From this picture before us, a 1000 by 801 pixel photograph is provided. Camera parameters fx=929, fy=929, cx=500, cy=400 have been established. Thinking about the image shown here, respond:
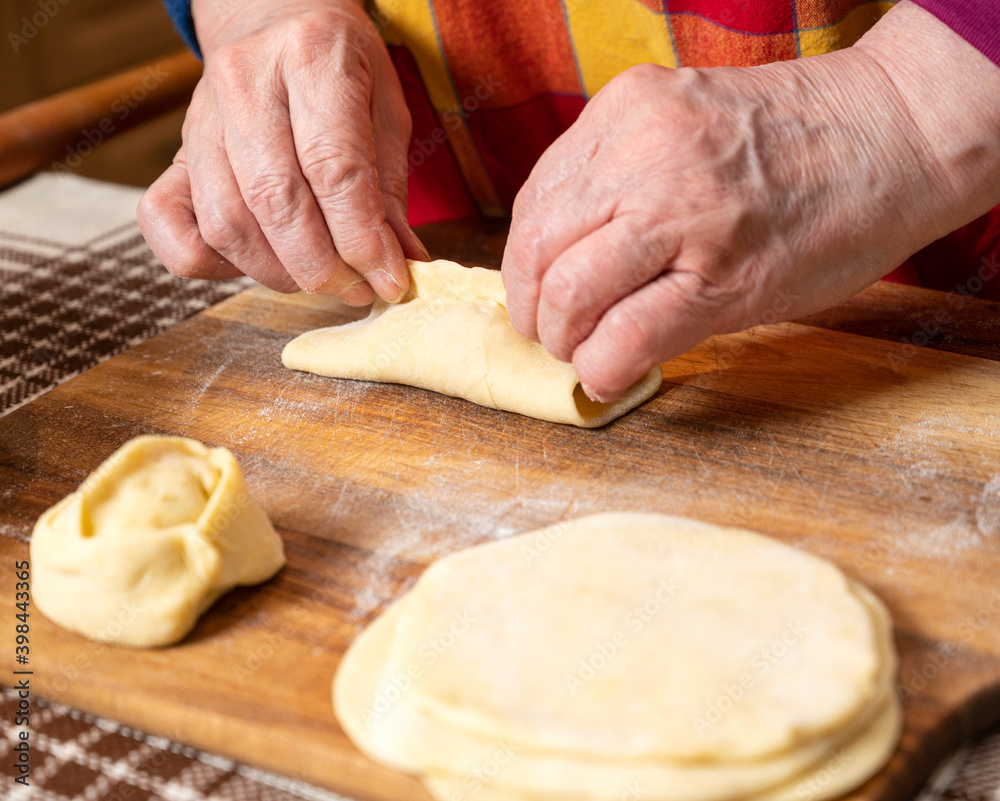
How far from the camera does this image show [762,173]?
Answer: 1294 millimetres

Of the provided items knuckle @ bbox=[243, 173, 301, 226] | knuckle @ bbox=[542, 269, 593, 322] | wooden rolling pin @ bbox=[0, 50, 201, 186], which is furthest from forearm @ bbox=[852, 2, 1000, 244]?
wooden rolling pin @ bbox=[0, 50, 201, 186]

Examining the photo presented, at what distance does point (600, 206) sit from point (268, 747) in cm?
83

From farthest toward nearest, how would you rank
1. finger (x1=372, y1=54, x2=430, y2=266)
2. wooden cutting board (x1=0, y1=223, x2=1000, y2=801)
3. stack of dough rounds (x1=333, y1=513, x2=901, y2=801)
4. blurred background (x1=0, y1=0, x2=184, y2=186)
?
blurred background (x1=0, y1=0, x2=184, y2=186), finger (x1=372, y1=54, x2=430, y2=266), wooden cutting board (x1=0, y1=223, x2=1000, y2=801), stack of dough rounds (x1=333, y1=513, x2=901, y2=801)

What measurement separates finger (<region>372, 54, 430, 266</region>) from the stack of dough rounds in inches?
31.1

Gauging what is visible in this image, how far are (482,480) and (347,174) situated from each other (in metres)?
0.61

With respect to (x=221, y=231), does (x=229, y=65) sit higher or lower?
higher

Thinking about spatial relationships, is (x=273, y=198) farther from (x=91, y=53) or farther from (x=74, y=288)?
(x=91, y=53)

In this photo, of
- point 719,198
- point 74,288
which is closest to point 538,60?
point 719,198

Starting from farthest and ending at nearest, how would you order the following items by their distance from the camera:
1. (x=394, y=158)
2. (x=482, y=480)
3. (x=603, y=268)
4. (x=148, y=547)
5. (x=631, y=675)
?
(x=394, y=158)
(x=482, y=480)
(x=603, y=268)
(x=148, y=547)
(x=631, y=675)

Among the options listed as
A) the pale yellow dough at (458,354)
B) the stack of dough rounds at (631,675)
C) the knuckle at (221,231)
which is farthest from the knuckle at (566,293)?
the knuckle at (221,231)

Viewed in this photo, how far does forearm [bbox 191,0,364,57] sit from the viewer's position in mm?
1907

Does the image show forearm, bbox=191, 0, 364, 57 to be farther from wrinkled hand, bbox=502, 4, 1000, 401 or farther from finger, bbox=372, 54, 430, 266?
wrinkled hand, bbox=502, 4, 1000, 401

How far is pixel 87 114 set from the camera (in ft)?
7.85

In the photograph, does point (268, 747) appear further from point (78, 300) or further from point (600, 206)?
point (78, 300)
